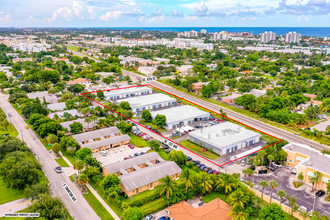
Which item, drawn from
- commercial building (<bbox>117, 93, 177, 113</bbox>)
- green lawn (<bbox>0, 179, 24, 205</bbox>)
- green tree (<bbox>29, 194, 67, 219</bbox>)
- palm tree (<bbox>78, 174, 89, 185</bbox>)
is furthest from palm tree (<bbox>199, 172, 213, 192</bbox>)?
commercial building (<bbox>117, 93, 177, 113</bbox>)

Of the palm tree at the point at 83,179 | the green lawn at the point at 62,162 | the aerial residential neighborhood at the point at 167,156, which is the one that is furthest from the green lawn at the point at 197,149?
the green lawn at the point at 62,162

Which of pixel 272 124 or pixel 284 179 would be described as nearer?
pixel 284 179

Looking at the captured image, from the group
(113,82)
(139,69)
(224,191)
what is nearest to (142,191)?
(224,191)

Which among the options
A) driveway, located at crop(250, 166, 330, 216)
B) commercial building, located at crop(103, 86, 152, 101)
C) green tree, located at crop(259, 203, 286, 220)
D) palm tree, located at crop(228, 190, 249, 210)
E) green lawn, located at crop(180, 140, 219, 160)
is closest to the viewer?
green tree, located at crop(259, 203, 286, 220)

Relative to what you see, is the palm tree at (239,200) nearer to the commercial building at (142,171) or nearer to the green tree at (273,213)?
the green tree at (273,213)

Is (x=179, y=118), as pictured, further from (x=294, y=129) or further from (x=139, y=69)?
(x=139, y=69)

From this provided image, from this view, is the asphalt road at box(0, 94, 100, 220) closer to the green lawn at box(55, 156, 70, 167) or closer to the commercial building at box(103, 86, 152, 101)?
the green lawn at box(55, 156, 70, 167)

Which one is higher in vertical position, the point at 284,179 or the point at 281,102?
the point at 281,102
